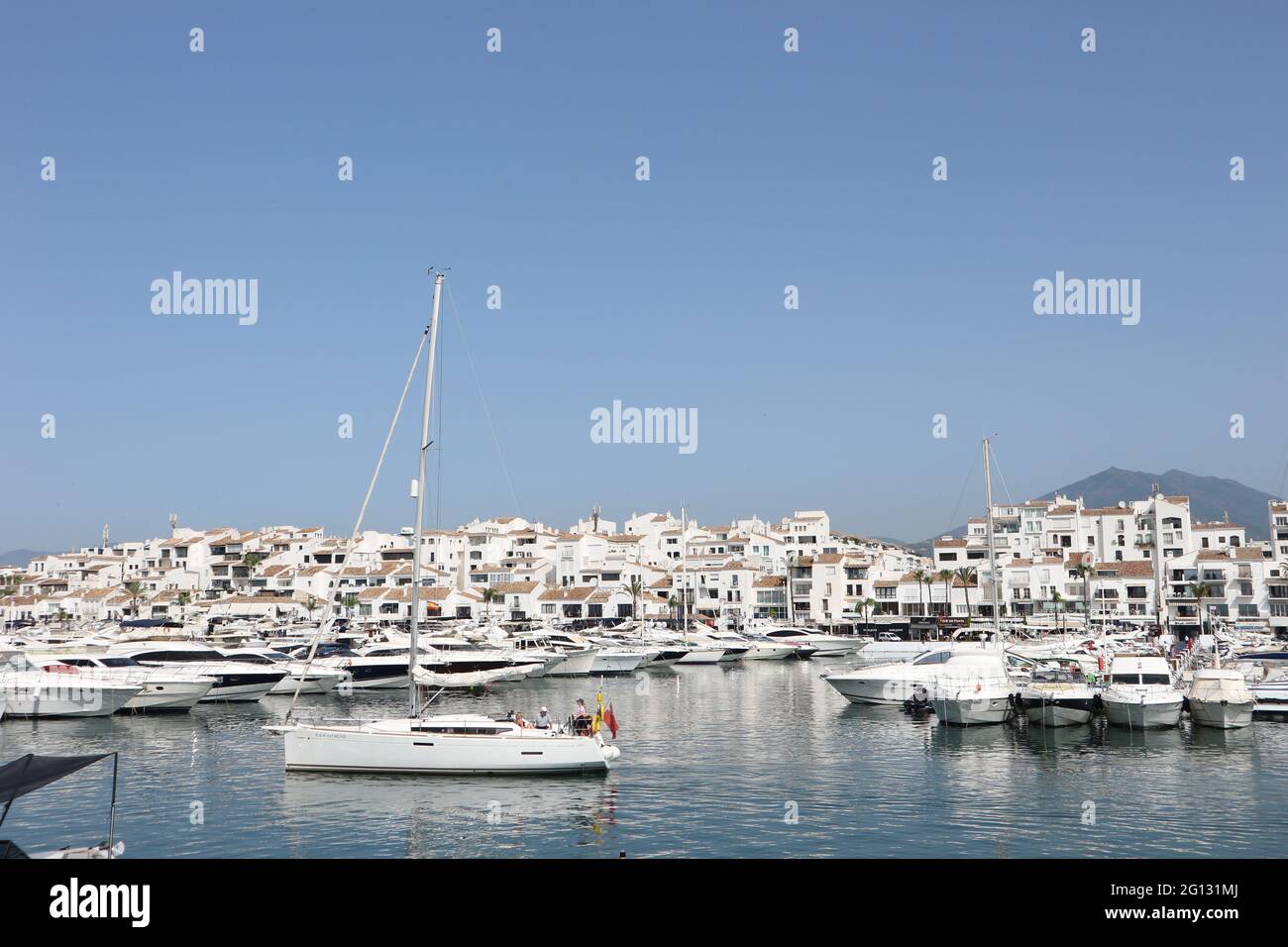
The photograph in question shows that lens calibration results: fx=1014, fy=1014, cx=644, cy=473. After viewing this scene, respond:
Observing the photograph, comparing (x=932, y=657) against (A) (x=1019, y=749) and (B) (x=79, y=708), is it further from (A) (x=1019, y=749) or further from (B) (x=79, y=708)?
(B) (x=79, y=708)

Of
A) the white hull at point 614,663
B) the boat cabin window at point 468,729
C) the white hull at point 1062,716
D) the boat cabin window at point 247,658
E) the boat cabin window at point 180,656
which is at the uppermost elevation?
the boat cabin window at point 468,729

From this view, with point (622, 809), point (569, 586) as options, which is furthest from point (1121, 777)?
point (569, 586)

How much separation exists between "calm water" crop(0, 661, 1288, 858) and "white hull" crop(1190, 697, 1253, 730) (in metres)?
0.39

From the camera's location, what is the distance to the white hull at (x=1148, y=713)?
35875 millimetres

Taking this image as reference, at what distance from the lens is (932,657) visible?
46812 millimetres

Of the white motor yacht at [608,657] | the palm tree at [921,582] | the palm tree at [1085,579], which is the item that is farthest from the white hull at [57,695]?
the palm tree at [1085,579]

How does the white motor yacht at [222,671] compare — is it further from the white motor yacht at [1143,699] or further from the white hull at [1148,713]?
the white hull at [1148,713]

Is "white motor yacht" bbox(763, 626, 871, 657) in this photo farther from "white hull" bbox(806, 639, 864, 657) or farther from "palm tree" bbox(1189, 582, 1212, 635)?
"palm tree" bbox(1189, 582, 1212, 635)

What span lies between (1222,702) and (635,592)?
230ft

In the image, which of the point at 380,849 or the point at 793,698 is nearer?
the point at 380,849

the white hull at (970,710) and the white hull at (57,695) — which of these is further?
the white hull at (57,695)

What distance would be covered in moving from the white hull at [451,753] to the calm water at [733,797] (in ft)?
1.34

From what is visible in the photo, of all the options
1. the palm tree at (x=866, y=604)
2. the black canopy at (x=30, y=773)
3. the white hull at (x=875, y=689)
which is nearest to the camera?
the black canopy at (x=30, y=773)
